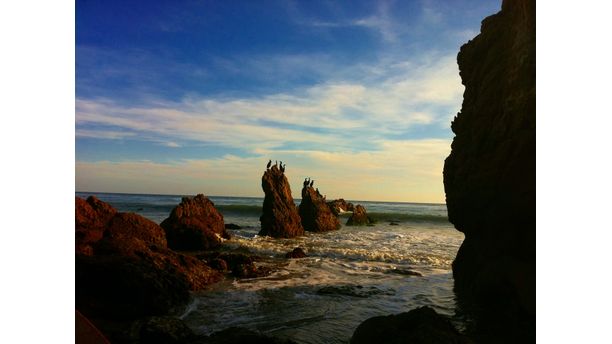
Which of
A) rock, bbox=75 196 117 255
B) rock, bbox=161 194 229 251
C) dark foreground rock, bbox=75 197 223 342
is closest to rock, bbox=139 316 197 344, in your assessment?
dark foreground rock, bbox=75 197 223 342

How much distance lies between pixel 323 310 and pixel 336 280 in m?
2.97

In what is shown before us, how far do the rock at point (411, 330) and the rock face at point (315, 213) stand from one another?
76.6 ft

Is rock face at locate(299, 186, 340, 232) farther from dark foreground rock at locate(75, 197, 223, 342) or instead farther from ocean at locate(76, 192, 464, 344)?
dark foreground rock at locate(75, 197, 223, 342)

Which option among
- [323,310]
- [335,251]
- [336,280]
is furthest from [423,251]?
[323,310]

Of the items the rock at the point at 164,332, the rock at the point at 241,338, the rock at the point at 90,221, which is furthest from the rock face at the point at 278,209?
the rock at the point at 241,338

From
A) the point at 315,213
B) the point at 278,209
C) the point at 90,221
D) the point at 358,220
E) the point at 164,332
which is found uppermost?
the point at 90,221

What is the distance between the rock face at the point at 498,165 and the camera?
6691mm

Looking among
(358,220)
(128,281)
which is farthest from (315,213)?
(128,281)

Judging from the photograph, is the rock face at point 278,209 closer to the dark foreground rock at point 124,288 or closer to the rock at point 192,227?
the rock at point 192,227

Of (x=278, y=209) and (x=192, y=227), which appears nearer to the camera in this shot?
(x=192, y=227)

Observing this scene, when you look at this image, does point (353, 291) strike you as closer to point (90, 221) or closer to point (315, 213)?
point (90, 221)

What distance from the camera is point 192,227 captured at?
1766 cm

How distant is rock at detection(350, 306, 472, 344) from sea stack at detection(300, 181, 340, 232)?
2336 cm
